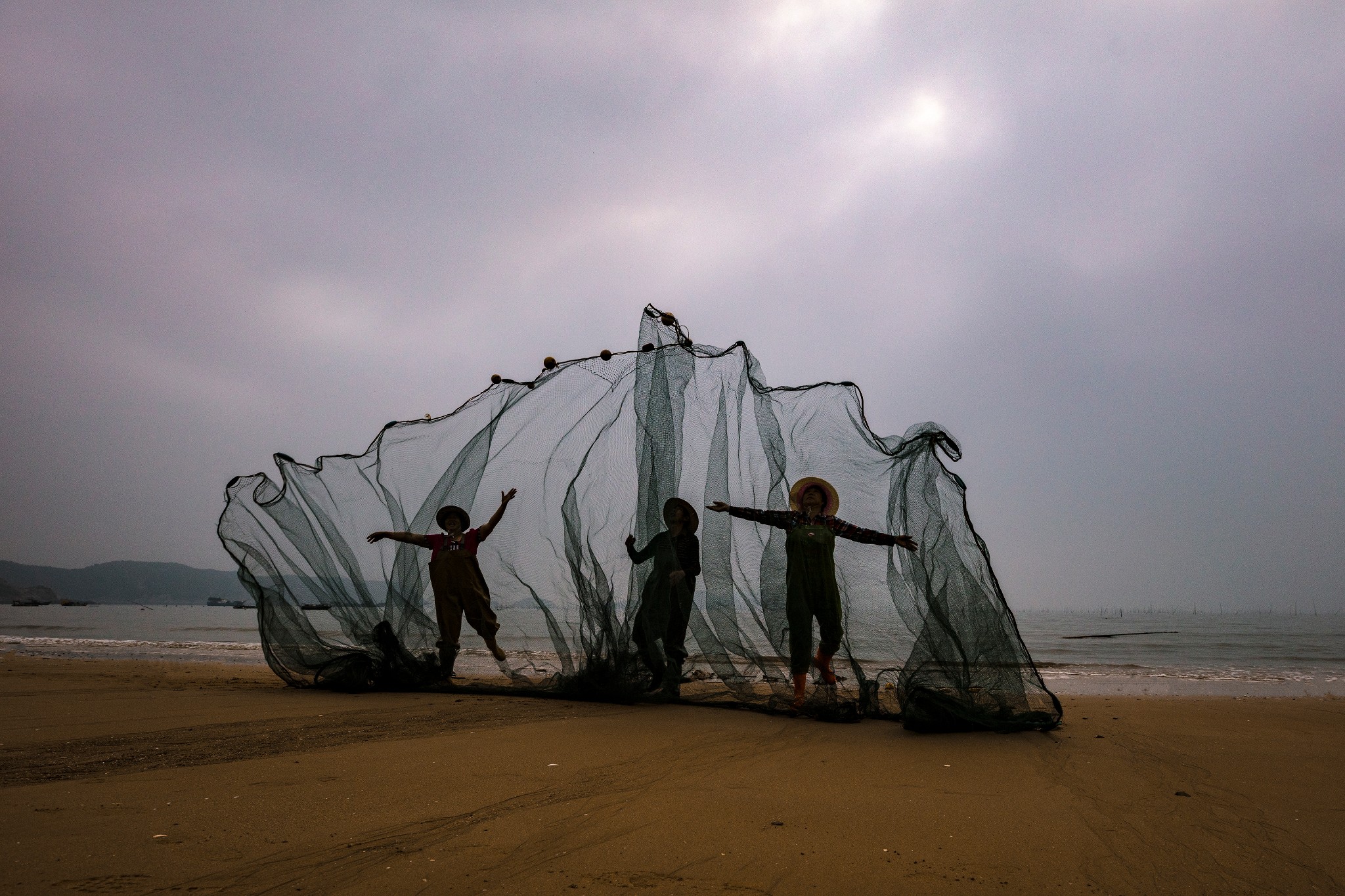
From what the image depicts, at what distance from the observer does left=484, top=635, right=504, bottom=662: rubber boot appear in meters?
6.69

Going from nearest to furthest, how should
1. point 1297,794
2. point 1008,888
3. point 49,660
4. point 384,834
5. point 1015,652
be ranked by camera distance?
point 1008,888, point 384,834, point 1297,794, point 1015,652, point 49,660

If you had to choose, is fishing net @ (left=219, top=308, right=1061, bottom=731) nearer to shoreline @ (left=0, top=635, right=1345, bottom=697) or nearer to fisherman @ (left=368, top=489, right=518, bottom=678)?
fisherman @ (left=368, top=489, right=518, bottom=678)

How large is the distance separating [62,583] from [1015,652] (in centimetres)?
13070

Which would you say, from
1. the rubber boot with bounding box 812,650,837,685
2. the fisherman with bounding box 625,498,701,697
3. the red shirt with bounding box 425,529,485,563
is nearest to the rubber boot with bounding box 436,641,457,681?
the red shirt with bounding box 425,529,485,563

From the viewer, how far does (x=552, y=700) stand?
20.1 ft

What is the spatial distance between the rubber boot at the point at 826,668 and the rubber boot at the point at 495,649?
2877mm

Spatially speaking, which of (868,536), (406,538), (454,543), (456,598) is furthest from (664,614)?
(406,538)

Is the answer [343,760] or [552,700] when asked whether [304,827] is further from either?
[552,700]

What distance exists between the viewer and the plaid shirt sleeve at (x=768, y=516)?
566 cm

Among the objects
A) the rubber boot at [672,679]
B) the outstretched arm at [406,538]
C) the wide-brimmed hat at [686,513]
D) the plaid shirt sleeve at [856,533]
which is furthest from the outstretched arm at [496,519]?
the plaid shirt sleeve at [856,533]

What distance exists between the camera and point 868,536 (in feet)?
18.0

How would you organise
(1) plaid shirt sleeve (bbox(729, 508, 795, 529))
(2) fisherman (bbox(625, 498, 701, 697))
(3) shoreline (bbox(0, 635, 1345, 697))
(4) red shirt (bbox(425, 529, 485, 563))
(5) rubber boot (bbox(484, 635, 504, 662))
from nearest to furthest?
(1) plaid shirt sleeve (bbox(729, 508, 795, 529)) → (2) fisherman (bbox(625, 498, 701, 697)) → (5) rubber boot (bbox(484, 635, 504, 662)) → (4) red shirt (bbox(425, 529, 485, 563)) → (3) shoreline (bbox(0, 635, 1345, 697))

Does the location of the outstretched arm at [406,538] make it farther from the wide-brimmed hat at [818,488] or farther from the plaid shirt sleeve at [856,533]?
the plaid shirt sleeve at [856,533]

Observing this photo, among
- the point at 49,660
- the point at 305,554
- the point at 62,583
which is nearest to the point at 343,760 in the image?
the point at 305,554
